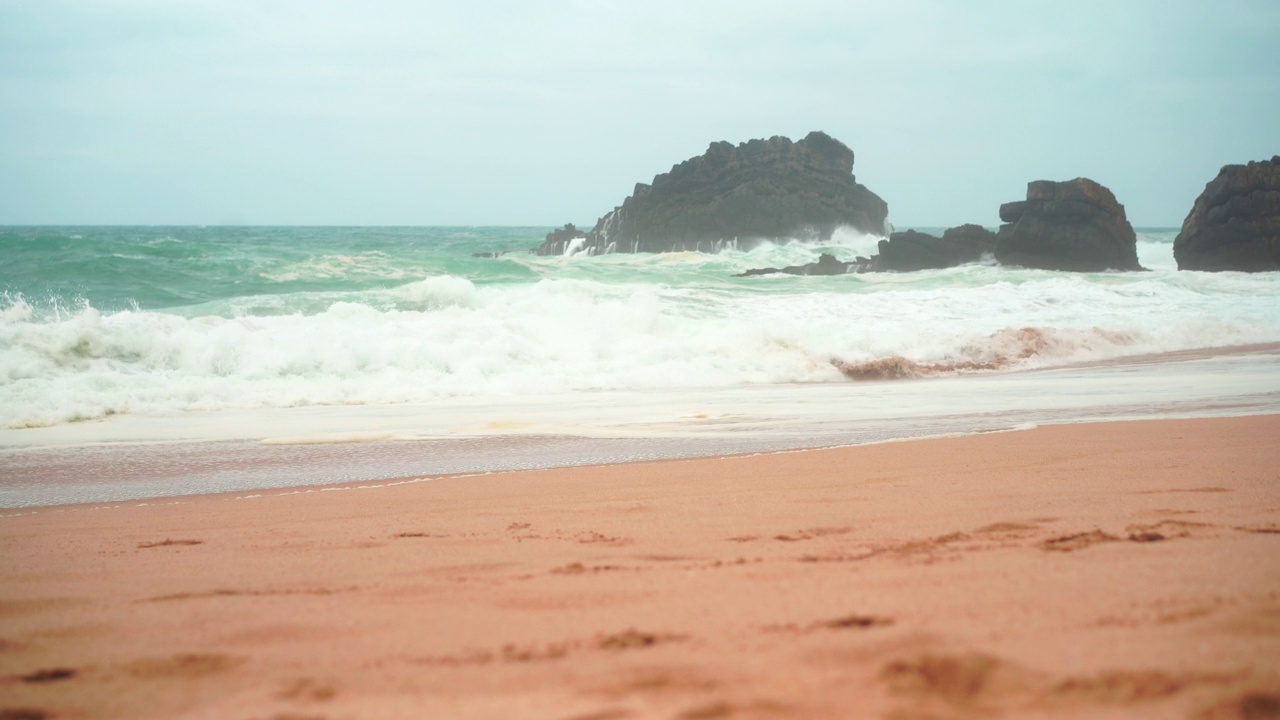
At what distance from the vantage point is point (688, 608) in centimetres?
231

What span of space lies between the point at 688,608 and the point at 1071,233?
3623 cm

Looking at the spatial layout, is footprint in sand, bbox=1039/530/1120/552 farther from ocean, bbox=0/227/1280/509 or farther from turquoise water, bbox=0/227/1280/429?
turquoise water, bbox=0/227/1280/429

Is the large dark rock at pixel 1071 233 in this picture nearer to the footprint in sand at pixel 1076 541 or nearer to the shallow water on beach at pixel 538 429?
the shallow water on beach at pixel 538 429

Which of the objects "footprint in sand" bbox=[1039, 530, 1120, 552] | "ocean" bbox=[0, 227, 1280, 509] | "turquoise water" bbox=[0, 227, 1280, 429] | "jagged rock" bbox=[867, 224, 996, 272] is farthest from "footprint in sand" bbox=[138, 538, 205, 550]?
"jagged rock" bbox=[867, 224, 996, 272]

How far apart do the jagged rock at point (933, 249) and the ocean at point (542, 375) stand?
1327 centimetres

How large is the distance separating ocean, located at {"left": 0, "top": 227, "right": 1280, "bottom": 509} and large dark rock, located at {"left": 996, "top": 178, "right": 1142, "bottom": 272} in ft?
40.4

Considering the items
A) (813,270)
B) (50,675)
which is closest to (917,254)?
(813,270)

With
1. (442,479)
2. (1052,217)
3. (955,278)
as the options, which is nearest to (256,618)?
(442,479)

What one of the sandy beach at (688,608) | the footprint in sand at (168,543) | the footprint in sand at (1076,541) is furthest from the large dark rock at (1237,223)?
the footprint in sand at (168,543)

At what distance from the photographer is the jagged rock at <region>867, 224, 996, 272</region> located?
1383 inches

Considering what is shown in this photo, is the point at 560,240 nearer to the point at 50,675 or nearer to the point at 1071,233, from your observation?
the point at 1071,233

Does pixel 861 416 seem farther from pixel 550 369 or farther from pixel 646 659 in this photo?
pixel 646 659

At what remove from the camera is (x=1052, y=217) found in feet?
114

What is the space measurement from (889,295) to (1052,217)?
58.8ft
